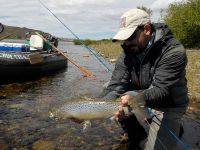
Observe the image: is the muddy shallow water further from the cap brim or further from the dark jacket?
the cap brim

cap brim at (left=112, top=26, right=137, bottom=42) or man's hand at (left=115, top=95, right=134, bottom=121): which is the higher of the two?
cap brim at (left=112, top=26, right=137, bottom=42)

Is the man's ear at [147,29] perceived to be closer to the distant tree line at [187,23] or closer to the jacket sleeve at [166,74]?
Result: the jacket sleeve at [166,74]

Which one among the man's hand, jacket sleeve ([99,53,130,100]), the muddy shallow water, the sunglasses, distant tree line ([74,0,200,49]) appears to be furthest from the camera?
distant tree line ([74,0,200,49])

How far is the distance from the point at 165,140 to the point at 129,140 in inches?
83.4

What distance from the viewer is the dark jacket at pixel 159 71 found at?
13.4 ft

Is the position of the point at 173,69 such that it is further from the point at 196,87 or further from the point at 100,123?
the point at 196,87

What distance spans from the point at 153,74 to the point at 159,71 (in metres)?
0.27

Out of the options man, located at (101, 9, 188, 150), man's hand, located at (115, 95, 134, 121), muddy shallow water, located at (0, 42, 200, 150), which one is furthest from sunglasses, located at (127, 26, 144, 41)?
muddy shallow water, located at (0, 42, 200, 150)

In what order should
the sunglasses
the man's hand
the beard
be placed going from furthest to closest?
the beard
the sunglasses
the man's hand

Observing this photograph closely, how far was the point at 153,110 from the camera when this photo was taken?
Answer: 16.0 feet

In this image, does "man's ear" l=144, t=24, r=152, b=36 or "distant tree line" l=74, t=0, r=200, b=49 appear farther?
"distant tree line" l=74, t=0, r=200, b=49

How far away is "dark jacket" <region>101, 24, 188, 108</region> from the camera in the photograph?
409 centimetres

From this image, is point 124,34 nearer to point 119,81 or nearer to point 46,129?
point 119,81

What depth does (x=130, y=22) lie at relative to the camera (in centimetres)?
418
